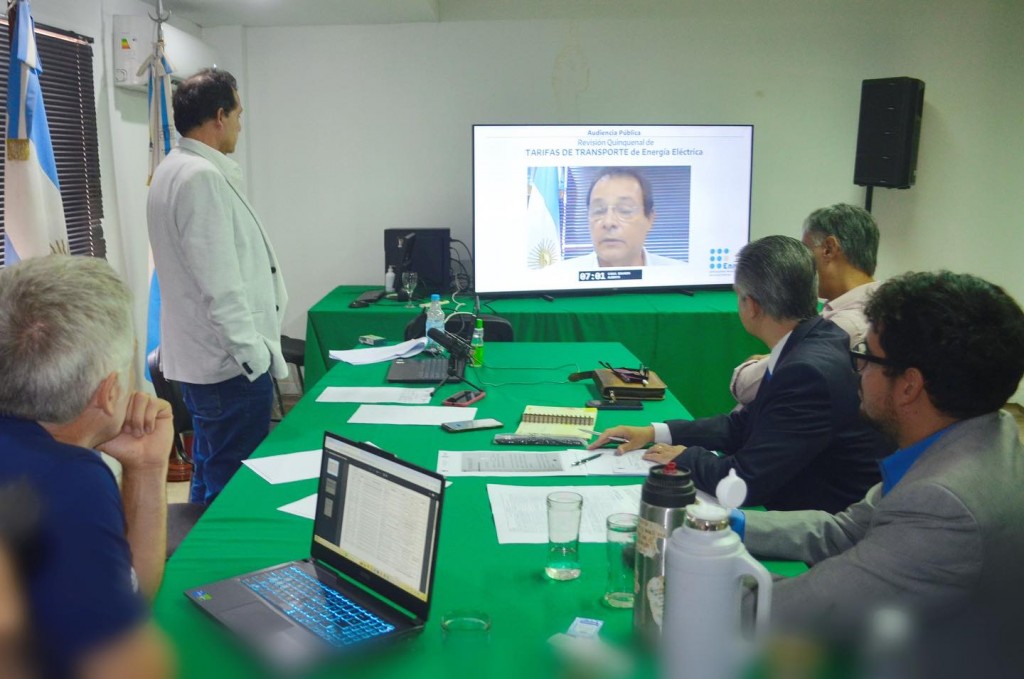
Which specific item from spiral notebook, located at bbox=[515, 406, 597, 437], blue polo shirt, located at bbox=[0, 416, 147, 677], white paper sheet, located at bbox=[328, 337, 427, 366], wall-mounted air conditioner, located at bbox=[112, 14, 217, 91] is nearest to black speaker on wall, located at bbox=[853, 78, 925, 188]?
white paper sheet, located at bbox=[328, 337, 427, 366]

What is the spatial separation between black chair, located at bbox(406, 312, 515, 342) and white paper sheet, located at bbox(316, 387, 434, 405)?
72 centimetres

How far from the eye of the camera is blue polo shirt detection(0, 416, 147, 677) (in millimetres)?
410

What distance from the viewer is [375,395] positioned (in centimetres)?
280

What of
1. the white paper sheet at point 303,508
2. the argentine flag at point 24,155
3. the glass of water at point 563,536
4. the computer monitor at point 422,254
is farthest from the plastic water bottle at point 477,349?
the computer monitor at point 422,254

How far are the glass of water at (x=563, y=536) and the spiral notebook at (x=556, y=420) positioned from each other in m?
0.81

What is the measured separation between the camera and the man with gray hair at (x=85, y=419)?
0.99 m

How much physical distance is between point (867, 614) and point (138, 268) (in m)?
4.46

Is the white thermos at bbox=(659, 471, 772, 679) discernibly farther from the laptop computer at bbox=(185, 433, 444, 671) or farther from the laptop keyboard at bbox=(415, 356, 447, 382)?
the laptop keyboard at bbox=(415, 356, 447, 382)

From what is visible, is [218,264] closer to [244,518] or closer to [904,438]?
[244,518]

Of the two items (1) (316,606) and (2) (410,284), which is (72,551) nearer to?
(1) (316,606)

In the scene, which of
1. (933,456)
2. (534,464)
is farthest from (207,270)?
(933,456)

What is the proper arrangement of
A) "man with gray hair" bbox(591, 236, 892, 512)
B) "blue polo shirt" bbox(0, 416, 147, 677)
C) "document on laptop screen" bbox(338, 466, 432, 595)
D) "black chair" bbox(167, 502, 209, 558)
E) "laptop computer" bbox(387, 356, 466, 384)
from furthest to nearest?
1. "laptop computer" bbox(387, 356, 466, 384)
2. "black chair" bbox(167, 502, 209, 558)
3. "man with gray hair" bbox(591, 236, 892, 512)
4. "document on laptop screen" bbox(338, 466, 432, 595)
5. "blue polo shirt" bbox(0, 416, 147, 677)

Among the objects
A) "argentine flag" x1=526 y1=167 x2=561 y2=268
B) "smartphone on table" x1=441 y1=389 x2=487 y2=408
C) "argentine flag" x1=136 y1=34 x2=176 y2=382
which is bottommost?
"smartphone on table" x1=441 y1=389 x2=487 y2=408

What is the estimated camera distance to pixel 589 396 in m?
2.83
